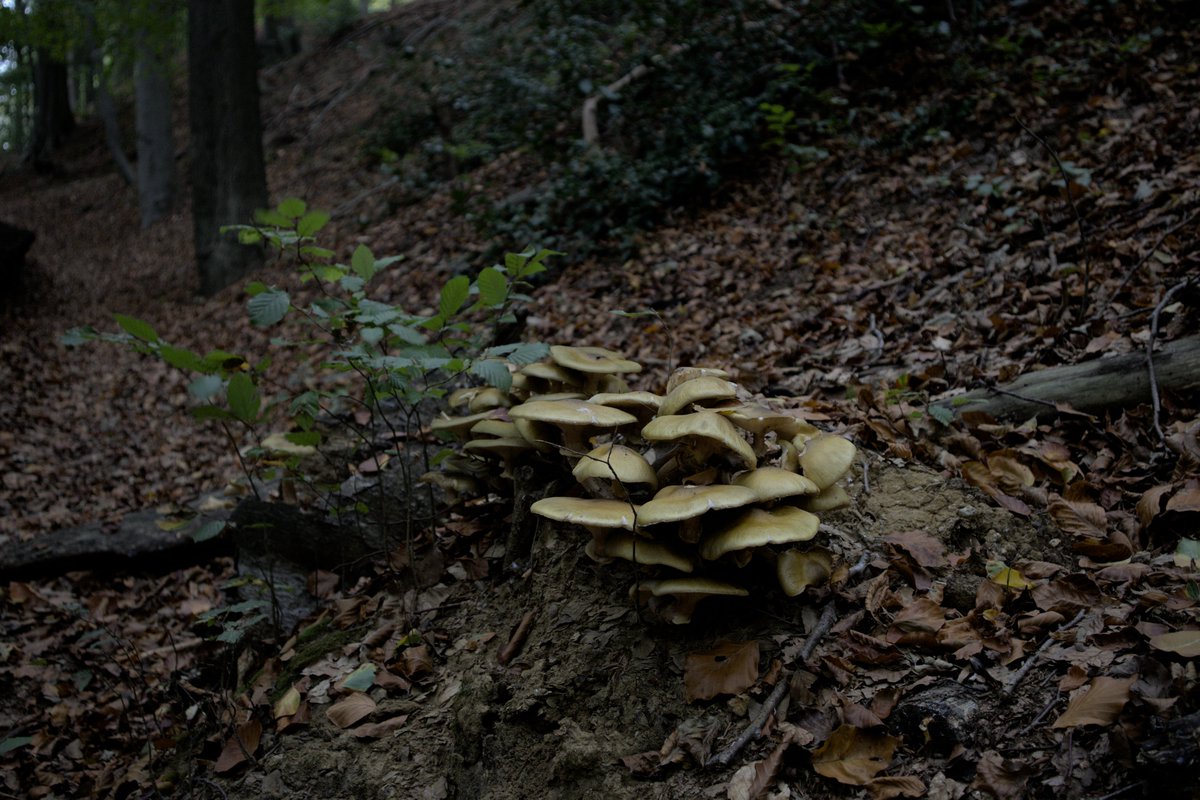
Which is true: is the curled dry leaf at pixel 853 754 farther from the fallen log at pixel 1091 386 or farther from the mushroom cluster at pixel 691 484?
the fallen log at pixel 1091 386

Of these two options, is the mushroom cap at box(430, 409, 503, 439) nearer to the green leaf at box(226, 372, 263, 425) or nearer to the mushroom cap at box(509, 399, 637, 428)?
the mushroom cap at box(509, 399, 637, 428)

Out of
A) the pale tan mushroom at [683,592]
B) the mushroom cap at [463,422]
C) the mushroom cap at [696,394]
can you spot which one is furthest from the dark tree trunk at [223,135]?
the pale tan mushroom at [683,592]

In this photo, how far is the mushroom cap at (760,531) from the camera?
7.39ft

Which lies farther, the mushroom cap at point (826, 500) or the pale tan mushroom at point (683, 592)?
the mushroom cap at point (826, 500)

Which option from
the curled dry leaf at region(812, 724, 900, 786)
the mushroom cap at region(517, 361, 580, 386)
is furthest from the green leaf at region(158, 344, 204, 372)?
the curled dry leaf at region(812, 724, 900, 786)

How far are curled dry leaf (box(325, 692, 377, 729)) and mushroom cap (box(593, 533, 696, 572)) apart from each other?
137 cm

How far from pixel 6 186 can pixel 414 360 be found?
2651cm

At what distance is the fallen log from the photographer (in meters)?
3.43

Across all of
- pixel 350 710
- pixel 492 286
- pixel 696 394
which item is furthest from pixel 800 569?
pixel 350 710

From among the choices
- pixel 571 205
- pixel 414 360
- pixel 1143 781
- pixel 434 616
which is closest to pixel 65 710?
pixel 434 616

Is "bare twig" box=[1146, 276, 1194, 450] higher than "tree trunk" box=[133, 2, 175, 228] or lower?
lower

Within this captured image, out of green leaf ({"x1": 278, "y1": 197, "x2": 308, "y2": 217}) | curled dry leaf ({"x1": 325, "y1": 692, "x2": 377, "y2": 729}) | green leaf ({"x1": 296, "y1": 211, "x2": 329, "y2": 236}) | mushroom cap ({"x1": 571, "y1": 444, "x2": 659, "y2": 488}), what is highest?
green leaf ({"x1": 278, "y1": 197, "x2": 308, "y2": 217})

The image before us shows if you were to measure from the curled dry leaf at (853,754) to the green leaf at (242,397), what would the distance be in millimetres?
2354

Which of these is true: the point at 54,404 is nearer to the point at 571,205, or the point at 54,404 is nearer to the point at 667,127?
the point at 571,205
